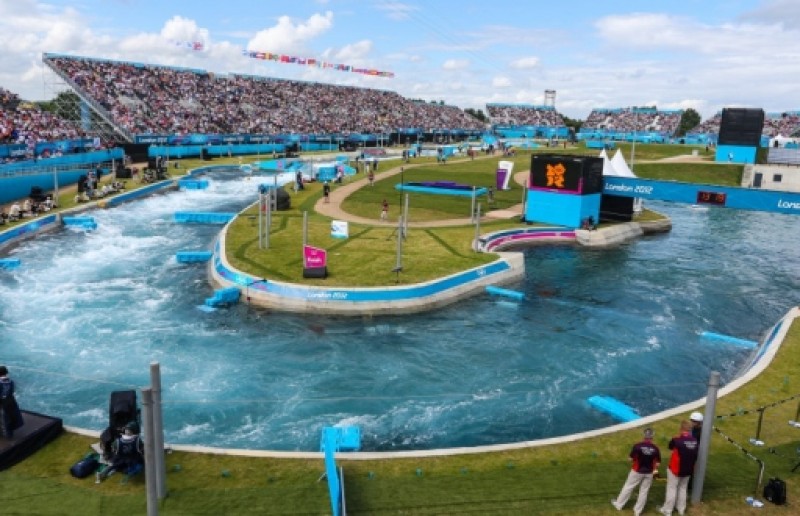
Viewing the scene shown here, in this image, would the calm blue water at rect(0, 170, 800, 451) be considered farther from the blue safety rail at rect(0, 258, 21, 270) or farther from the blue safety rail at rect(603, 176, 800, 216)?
the blue safety rail at rect(603, 176, 800, 216)

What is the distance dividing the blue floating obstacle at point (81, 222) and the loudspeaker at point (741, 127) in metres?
73.2

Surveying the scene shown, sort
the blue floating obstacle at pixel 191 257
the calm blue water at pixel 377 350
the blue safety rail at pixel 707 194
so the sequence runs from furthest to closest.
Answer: the blue safety rail at pixel 707 194 < the blue floating obstacle at pixel 191 257 < the calm blue water at pixel 377 350

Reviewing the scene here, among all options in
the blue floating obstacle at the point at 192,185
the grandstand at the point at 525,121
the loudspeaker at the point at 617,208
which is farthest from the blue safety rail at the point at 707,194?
the grandstand at the point at 525,121

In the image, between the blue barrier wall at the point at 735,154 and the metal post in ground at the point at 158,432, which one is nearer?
the metal post in ground at the point at 158,432

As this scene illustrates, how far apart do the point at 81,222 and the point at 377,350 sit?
1171 inches

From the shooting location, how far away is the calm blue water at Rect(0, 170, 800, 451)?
1769cm

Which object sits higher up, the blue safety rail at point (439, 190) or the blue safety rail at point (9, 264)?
the blue safety rail at point (439, 190)

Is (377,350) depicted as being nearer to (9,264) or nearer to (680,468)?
(680,468)

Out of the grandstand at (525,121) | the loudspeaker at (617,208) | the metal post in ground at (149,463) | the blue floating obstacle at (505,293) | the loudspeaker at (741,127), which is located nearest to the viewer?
the metal post in ground at (149,463)

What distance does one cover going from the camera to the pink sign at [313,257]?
94.5 feet

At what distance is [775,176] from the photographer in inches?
2697

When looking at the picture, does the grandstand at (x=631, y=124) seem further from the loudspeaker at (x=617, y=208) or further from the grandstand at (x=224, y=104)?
the loudspeaker at (x=617, y=208)

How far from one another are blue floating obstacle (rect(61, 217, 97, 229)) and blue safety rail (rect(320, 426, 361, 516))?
33819 millimetres

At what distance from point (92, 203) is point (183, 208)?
6.95m
